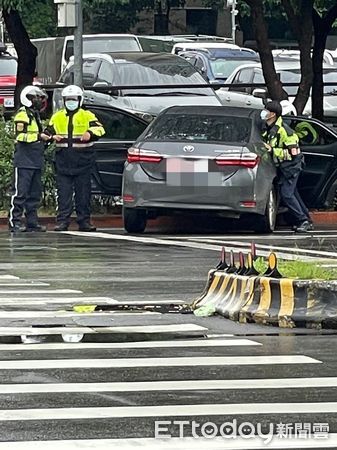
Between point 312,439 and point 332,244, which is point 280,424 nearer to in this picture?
point 312,439

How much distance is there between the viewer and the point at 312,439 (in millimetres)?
6828

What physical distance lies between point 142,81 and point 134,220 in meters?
7.59

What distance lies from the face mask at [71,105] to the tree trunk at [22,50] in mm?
6181

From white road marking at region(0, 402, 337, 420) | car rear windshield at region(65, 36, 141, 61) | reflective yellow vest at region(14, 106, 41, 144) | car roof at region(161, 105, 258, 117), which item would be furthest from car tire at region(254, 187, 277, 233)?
car rear windshield at region(65, 36, 141, 61)

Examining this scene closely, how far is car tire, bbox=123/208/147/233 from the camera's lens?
18219 mm

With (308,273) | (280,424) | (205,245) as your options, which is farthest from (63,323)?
(205,245)

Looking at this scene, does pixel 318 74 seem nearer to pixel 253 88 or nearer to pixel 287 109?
pixel 253 88

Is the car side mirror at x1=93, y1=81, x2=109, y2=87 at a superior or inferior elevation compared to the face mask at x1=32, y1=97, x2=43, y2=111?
inferior

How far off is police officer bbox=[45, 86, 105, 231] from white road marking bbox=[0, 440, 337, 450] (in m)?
12.0

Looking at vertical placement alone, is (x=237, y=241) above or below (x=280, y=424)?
below

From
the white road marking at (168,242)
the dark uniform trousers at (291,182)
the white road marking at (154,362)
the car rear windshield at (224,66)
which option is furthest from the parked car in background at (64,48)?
the white road marking at (154,362)

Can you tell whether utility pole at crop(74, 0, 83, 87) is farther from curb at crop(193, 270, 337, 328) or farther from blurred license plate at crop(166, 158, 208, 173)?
curb at crop(193, 270, 337, 328)

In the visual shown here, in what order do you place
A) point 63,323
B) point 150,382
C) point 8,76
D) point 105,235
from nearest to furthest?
point 150,382 → point 63,323 → point 105,235 → point 8,76

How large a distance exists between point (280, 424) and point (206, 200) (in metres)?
10.6
